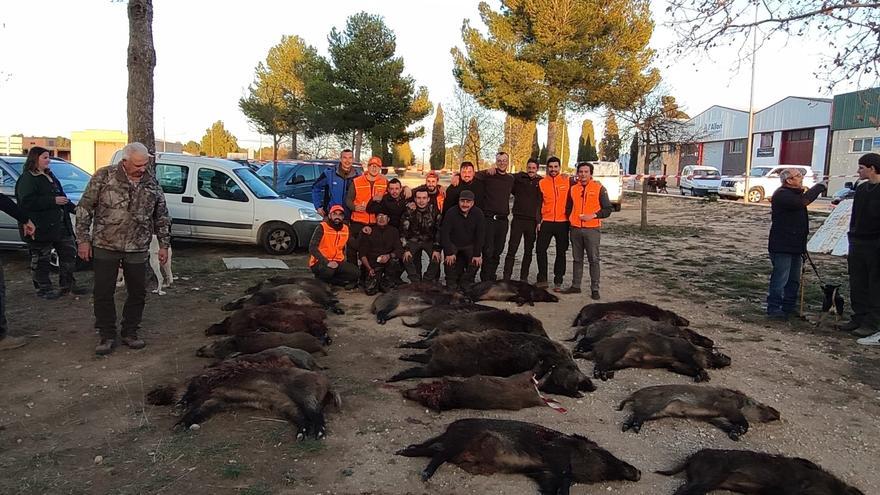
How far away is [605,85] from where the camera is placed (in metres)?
25.2

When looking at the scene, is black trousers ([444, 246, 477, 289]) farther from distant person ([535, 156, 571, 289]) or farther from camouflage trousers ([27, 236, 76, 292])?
camouflage trousers ([27, 236, 76, 292])

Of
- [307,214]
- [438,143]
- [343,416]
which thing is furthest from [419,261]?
[438,143]

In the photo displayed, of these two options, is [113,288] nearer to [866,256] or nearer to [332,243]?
[332,243]

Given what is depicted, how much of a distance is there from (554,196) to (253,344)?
5000mm

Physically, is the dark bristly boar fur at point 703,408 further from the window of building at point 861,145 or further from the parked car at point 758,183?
the window of building at point 861,145

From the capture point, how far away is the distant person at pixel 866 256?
682 cm

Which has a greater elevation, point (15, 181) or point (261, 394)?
point (15, 181)

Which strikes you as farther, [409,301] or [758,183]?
[758,183]

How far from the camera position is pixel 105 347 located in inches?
228

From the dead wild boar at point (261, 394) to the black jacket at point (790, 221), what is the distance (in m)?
6.03

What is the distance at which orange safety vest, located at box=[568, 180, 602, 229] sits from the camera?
338 inches

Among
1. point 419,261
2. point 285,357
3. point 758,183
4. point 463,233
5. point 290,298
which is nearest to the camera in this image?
point 285,357

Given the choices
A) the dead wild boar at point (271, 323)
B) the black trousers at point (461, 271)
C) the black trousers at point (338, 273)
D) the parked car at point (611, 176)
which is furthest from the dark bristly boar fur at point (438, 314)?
the parked car at point (611, 176)

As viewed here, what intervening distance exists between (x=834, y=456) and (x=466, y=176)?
5.88 meters
